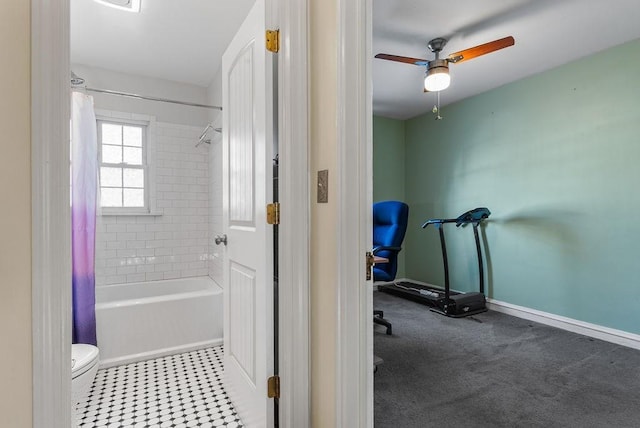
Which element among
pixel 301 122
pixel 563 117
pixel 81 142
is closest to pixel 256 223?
pixel 301 122

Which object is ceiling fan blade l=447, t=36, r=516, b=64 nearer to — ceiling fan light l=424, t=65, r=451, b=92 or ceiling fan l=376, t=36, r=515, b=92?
ceiling fan l=376, t=36, r=515, b=92

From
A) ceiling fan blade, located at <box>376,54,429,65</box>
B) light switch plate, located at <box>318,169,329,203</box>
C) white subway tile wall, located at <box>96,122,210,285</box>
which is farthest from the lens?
white subway tile wall, located at <box>96,122,210,285</box>

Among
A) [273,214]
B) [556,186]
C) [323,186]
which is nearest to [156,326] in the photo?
[273,214]

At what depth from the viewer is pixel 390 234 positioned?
2834 millimetres

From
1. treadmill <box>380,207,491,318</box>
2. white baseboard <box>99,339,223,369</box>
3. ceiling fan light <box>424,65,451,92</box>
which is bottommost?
white baseboard <box>99,339,223,369</box>

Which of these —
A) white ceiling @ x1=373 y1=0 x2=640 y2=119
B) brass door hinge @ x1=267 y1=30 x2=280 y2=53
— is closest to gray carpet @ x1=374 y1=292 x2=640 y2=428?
brass door hinge @ x1=267 y1=30 x2=280 y2=53

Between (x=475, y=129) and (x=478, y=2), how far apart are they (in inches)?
74.9

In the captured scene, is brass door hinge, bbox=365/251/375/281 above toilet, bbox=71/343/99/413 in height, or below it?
above

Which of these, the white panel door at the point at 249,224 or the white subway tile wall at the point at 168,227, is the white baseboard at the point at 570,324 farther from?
the white subway tile wall at the point at 168,227

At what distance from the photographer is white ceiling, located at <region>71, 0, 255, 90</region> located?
217 centimetres

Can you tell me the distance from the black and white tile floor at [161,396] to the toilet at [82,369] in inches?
2.6

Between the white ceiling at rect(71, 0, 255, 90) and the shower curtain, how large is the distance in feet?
1.79

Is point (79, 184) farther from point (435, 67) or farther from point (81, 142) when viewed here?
point (435, 67)

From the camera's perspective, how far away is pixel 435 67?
2543 millimetres
